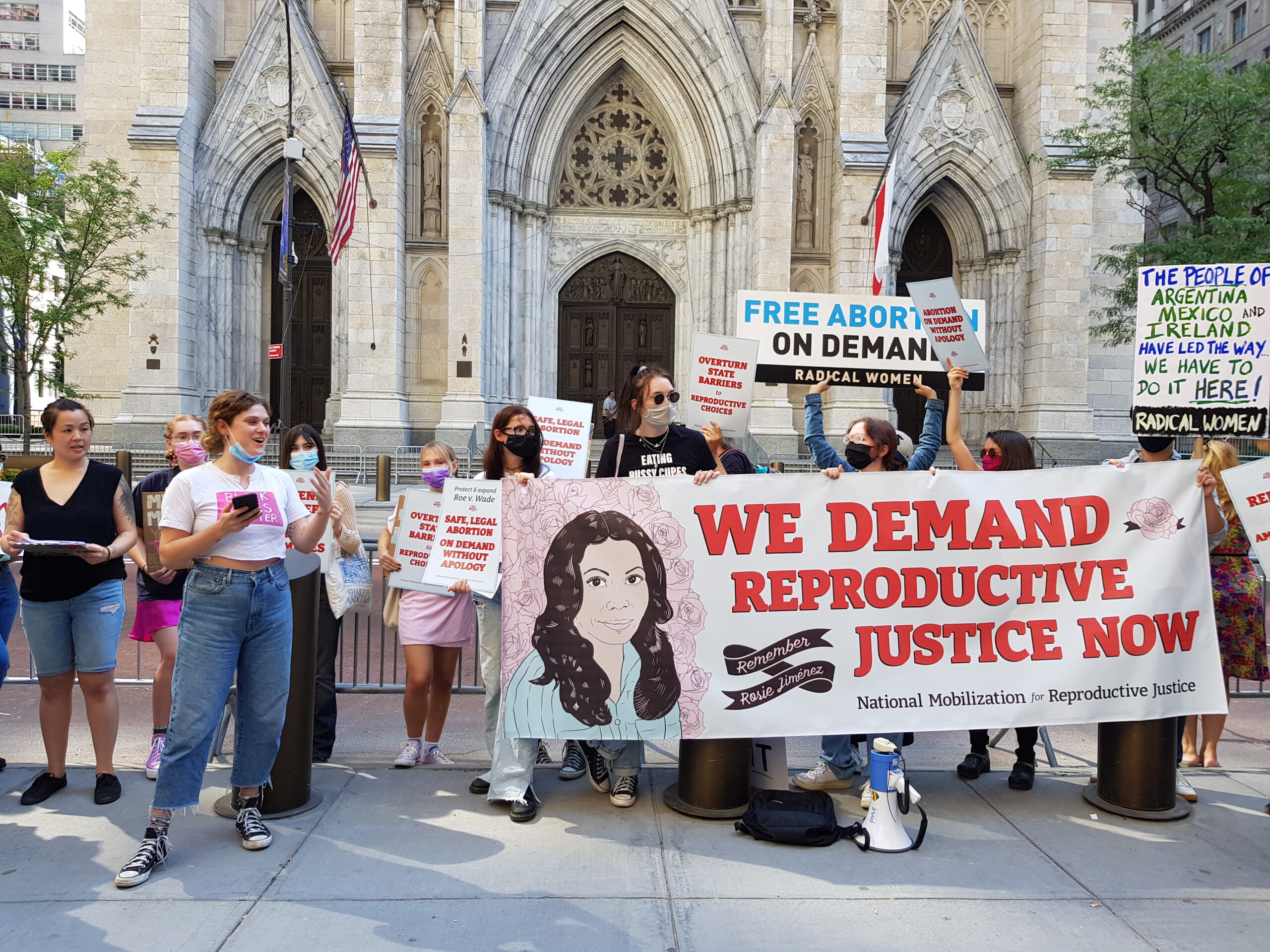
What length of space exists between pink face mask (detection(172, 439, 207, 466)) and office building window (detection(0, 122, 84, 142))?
267 ft

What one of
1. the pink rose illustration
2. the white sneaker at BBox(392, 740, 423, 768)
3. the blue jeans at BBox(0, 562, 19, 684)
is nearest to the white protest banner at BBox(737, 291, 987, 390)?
the pink rose illustration

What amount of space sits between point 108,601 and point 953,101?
22384mm

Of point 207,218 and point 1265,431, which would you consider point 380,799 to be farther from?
point 207,218

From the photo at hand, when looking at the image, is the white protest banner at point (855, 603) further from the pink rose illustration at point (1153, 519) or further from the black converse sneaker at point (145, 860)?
the black converse sneaker at point (145, 860)

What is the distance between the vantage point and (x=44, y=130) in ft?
237

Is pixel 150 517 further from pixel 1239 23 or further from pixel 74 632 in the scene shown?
pixel 1239 23

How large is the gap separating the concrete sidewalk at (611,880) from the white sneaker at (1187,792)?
0.20ft

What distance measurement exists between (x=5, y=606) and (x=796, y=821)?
4507mm

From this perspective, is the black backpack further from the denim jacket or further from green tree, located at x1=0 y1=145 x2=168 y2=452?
green tree, located at x1=0 y1=145 x2=168 y2=452

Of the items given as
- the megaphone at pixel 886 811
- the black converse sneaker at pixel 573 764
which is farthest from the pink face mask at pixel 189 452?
the megaphone at pixel 886 811

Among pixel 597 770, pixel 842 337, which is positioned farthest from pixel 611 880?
pixel 842 337

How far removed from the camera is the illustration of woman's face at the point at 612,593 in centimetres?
452

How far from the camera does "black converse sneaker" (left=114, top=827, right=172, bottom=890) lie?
12.2ft

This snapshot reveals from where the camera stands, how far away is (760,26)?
70.9 ft
